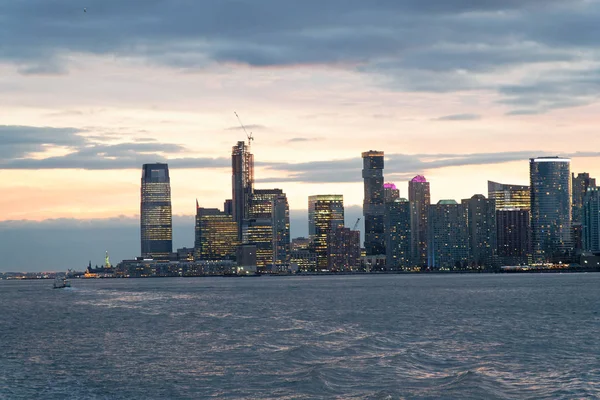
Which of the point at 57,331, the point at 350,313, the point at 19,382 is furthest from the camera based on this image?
the point at 350,313

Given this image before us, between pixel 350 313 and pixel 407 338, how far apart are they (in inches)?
1570

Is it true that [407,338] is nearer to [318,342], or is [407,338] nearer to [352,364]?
[318,342]

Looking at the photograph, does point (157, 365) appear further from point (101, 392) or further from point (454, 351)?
point (454, 351)

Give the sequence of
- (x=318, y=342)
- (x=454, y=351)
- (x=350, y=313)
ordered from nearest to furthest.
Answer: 1. (x=454, y=351)
2. (x=318, y=342)
3. (x=350, y=313)

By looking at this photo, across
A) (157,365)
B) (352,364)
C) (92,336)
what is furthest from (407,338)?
(92,336)

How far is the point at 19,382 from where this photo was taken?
183ft

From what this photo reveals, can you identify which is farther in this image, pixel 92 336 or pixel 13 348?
pixel 92 336

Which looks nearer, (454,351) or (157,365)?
(157,365)

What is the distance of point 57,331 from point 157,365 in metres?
37.1

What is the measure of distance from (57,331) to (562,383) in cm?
6038

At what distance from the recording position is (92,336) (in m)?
87.9

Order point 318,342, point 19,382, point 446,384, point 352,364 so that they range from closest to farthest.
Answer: point 446,384 < point 19,382 < point 352,364 < point 318,342

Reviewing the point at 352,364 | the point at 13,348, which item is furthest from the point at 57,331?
the point at 352,364

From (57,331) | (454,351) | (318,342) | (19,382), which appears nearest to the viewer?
(19,382)
